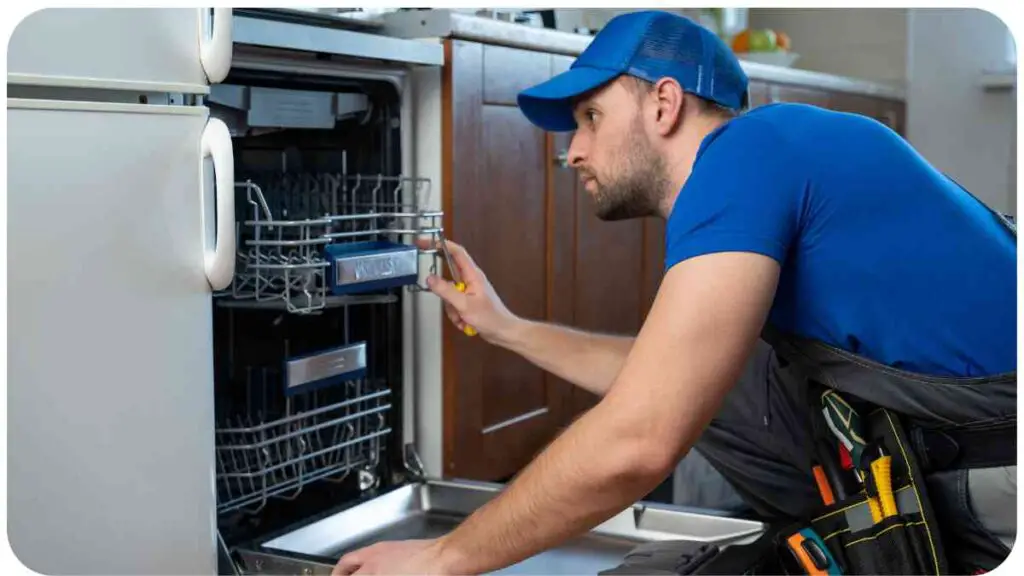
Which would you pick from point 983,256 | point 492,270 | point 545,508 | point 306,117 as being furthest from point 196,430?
point 983,256

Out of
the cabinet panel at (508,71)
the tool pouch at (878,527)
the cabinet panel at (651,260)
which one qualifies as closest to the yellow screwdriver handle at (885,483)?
the tool pouch at (878,527)

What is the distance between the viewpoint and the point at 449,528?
5.49 ft

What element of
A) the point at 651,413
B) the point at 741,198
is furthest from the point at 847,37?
the point at 651,413

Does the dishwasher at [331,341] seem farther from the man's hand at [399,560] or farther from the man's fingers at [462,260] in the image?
the man's hand at [399,560]

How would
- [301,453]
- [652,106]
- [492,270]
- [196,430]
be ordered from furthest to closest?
[492,270] < [301,453] < [652,106] < [196,430]

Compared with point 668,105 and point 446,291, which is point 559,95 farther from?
point 446,291

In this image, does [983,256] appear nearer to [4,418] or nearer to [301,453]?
[301,453]

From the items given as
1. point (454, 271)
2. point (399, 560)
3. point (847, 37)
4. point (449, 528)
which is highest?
point (847, 37)

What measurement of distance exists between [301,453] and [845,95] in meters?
2.42

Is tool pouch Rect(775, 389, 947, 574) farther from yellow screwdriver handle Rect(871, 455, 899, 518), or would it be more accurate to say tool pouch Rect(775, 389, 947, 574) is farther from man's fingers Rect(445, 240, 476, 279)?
man's fingers Rect(445, 240, 476, 279)

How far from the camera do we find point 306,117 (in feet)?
5.14

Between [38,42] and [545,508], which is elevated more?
[38,42]

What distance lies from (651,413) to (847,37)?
137 inches

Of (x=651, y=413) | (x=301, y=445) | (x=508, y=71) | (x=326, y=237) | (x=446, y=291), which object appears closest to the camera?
(x=651, y=413)
